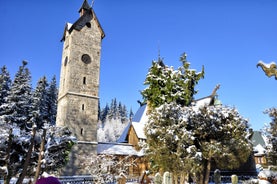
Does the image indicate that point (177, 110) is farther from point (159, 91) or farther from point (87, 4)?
point (87, 4)

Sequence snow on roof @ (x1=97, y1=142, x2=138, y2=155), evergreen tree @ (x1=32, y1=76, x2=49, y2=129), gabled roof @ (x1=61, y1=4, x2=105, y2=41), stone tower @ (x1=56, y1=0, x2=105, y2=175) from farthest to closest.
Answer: evergreen tree @ (x1=32, y1=76, x2=49, y2=129), gabled roof @ (x1=61, y1=4, x2=105, y2=41), snow on roof @ (x1=97, y1=142, x2=138, y2=155), stone tower @ (x1=56, y1=0, x2=105, y2=175)

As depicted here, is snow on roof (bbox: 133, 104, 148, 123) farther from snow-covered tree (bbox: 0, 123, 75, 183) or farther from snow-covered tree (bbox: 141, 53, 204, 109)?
snow-covered tree (bbox: 0, 123, 75, 183)

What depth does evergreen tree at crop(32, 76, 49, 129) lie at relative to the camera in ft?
120

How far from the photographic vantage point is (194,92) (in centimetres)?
2255

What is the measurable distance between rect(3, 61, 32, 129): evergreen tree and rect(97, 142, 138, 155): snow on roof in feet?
41.0

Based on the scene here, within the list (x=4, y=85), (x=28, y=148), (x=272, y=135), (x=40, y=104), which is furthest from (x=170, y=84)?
(x=4, y=85)

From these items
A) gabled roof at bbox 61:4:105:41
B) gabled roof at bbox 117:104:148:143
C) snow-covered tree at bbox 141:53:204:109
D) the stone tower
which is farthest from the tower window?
gabled roof at bbox 117:104:148:143

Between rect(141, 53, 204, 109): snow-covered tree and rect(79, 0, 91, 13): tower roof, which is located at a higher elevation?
rect(79, 0, 91, 13): tower roof

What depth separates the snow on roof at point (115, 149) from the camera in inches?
1005

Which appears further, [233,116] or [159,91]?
[159,91]

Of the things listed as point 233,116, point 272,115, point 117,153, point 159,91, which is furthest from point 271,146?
point 117,153

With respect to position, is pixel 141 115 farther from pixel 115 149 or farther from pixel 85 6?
pixel 85 6

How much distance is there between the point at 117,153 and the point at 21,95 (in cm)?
1811

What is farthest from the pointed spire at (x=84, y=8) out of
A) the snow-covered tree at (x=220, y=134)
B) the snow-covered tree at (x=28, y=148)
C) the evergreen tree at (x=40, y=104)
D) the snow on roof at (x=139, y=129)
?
the snow-covered tree at (x=220, y=134)
